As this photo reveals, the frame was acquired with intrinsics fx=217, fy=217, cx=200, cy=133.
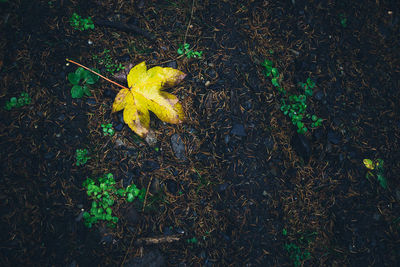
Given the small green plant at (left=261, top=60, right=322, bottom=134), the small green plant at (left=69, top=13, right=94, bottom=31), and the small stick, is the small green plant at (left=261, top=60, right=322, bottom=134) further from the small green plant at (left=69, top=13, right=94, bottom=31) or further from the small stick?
the small green plant at (left=69, top=13, right=94, bottom=31)

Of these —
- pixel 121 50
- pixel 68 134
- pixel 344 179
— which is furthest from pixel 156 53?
pixel 344 179

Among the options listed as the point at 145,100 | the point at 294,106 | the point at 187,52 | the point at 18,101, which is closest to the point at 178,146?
the point at 145,100

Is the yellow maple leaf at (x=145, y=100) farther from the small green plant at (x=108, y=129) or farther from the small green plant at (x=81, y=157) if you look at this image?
the small green plant at (x=81, y=157)

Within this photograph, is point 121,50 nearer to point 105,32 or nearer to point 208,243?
point 105,32

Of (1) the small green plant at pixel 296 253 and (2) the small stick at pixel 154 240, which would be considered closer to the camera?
(2) the small stick at pixel 154 240

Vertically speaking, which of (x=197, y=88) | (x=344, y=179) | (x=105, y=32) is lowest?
(x=344, y=179)

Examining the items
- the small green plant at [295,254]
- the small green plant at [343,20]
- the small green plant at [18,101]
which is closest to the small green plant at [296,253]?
the small green plant at [295,254]

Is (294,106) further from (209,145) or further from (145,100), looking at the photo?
(145,100)
